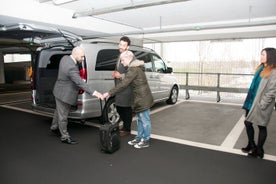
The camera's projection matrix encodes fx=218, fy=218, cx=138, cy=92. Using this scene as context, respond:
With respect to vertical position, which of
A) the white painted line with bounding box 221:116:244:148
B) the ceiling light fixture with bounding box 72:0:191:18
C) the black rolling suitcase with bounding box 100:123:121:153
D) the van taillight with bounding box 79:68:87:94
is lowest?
the white painted line with bounding box 221:116:244:148

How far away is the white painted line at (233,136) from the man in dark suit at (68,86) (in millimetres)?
2338

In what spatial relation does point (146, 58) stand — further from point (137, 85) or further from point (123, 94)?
point (137, 85)

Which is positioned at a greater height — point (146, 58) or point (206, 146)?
point (146, 58)

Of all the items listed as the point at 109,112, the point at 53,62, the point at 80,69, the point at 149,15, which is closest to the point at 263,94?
the point at 109,112

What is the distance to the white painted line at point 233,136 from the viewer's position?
3768 millimetres

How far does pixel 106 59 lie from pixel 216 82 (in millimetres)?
5036

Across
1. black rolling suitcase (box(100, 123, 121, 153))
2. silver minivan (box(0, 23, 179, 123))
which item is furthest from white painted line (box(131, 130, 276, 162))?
silver minivan (box(0, 23, 179, 123))

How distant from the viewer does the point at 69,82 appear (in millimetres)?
3551

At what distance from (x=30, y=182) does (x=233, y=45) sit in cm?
841

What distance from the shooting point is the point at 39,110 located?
4.59 metres

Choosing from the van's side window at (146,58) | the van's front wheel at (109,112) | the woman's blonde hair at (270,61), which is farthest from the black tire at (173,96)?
the woman's blonde hair at (270,61)

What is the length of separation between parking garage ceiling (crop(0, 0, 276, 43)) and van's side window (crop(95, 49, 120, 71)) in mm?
1168

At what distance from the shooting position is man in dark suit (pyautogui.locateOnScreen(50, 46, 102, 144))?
11.4ft

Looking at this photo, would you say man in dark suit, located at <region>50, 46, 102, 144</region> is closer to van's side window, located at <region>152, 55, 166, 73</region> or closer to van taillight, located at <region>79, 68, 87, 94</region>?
van taillight, located at <region>79, 68, 87, 94</region>
